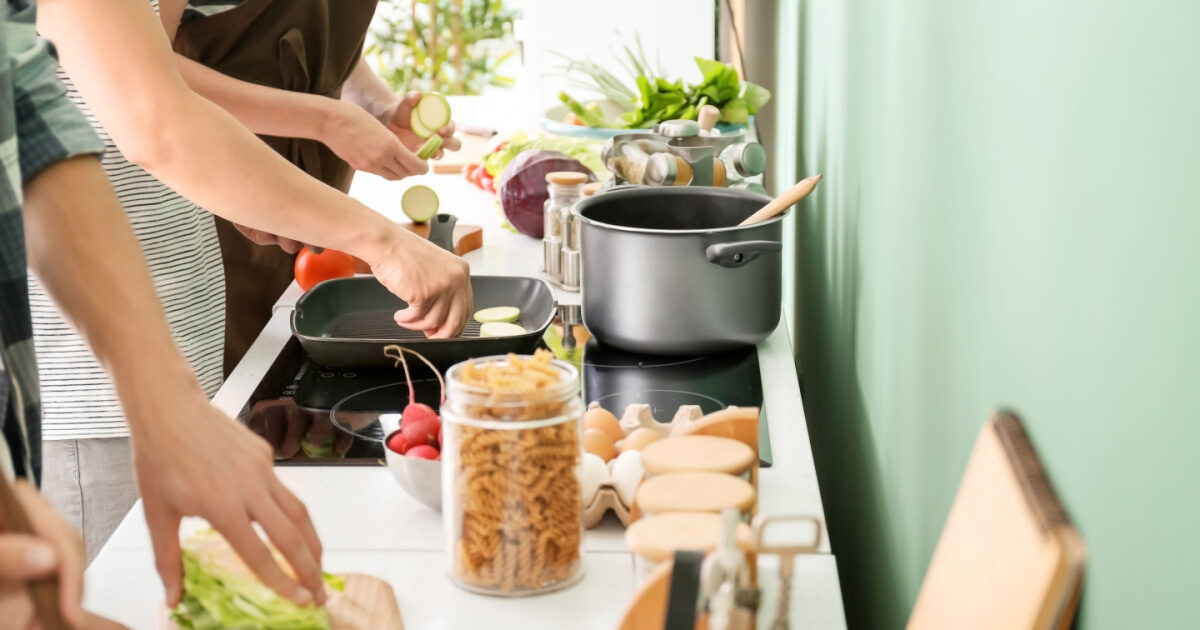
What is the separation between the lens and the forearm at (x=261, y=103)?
1.64 metres

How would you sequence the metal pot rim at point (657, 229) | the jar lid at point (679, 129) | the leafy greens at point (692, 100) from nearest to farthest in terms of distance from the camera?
the metal pot rim at point (657, 229) < the jar lid at point (679, 129) < the leafy greens at point (692, 100)

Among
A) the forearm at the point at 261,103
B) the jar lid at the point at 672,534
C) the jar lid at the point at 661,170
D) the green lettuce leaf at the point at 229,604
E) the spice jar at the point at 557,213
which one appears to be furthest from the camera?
the spice jar at the point at 557,213

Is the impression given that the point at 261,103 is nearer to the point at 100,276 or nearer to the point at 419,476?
the point at 419,476

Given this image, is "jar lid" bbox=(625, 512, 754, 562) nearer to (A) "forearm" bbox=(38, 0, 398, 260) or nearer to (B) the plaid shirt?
(B) the plaid shirt

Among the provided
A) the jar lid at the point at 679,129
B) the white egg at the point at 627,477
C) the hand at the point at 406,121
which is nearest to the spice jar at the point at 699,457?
the white egg at the point at 627,477

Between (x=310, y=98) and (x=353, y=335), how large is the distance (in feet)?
1.23

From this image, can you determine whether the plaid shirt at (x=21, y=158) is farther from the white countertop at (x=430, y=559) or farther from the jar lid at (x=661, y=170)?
the jar lid at (x=661, y=170)

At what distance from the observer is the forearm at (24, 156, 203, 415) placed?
2.53 feet

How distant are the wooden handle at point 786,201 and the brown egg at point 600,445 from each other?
1.26ft

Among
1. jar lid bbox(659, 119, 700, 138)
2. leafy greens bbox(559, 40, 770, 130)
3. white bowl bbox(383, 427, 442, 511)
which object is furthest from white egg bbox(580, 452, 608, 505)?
leafy greens bbox(559, 40, 770, 130)

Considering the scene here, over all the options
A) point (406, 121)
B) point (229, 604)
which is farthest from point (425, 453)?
point (406, 121)

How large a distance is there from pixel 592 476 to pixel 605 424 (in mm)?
112

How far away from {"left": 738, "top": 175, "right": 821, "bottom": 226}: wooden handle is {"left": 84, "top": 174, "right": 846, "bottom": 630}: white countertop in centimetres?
22

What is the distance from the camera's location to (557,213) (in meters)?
1.90
